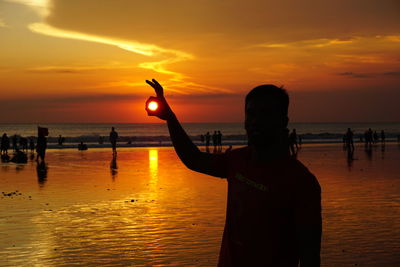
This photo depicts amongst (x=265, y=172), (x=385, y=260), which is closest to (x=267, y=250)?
(x=265, y=172)

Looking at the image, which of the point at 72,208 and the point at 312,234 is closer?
the point at 312,234

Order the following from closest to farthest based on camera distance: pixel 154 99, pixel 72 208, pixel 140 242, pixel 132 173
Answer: pixel 154 99 < pixel 140 242 < pixel 72 208 < pixel 132 173

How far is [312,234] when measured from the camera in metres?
2.77

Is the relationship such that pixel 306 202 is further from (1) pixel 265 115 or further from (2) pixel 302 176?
(1) pixel 265 115

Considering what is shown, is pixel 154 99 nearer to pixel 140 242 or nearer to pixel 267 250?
pixel 267 250

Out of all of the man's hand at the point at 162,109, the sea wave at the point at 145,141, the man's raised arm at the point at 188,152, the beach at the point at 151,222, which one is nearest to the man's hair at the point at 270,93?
the man's raised arm at the point at 188,152

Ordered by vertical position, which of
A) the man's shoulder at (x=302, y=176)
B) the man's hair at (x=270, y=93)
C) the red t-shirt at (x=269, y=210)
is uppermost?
the man's hair at (x=270, y=93)

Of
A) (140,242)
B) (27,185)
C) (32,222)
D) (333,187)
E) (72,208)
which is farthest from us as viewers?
(27,185)

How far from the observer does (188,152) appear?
3441 millimetres

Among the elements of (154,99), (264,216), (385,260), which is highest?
(154,99)

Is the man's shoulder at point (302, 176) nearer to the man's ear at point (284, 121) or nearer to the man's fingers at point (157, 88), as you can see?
the man's ear at point (284, 121)

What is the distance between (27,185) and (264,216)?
20.6 meters

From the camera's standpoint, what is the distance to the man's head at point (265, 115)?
2941 millimetres

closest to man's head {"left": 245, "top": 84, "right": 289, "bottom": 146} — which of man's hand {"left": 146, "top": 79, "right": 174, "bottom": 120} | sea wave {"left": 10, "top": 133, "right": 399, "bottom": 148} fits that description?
man's hand {"left": 146, "top": 79, "right": 174, "bottom": 120}
